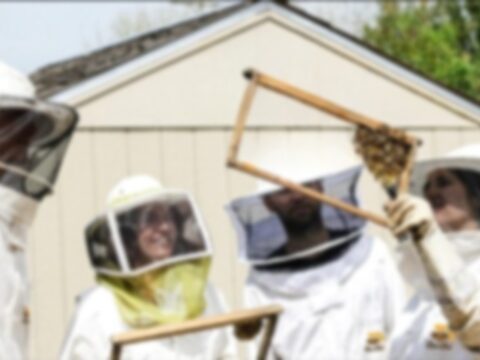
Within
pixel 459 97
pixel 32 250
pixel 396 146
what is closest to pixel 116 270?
pixel 396 146

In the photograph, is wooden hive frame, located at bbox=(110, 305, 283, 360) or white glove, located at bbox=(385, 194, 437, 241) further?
wooden hive frame, located at bbox=(110, 305, 283, 360)

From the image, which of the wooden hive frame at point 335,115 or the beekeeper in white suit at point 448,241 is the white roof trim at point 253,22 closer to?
the beekeeper in white suit at point 448,241

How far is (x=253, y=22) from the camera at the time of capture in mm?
12867

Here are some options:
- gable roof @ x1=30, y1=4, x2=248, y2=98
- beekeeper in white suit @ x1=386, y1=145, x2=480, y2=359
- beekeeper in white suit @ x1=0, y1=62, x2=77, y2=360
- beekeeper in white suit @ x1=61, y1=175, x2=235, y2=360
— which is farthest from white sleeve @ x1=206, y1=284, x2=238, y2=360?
gable roof @ x1=30, y1=4, x2=248, y2=98

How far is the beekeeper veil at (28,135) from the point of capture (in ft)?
19.1

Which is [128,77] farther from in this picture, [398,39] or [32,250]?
[398,39]

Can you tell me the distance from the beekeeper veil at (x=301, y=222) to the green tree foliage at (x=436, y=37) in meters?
18.1

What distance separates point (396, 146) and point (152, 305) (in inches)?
84.7

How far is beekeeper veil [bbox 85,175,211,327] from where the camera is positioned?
760cm

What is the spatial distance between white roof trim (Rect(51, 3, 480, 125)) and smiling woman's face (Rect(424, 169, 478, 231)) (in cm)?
600

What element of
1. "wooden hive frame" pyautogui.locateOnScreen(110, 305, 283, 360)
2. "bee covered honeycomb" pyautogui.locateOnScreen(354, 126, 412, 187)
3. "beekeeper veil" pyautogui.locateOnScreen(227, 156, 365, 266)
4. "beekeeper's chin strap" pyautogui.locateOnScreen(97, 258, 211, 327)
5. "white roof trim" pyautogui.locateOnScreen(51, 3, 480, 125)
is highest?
"white roof trim" pyautogui.locateOnScreen(51, 3, 480, 125)

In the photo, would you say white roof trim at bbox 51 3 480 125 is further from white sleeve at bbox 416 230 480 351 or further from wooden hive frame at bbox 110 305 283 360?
white sleeve at bbox 416 230 480 351

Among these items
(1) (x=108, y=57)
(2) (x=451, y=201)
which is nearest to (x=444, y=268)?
(2) (x=451, y=201)

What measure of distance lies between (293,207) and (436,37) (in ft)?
70.4
